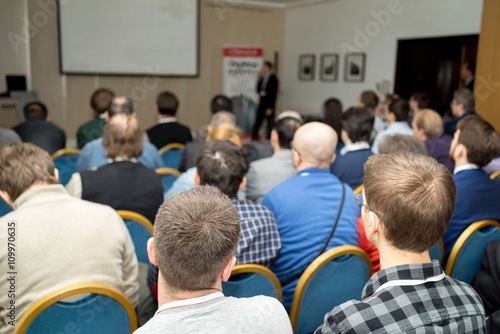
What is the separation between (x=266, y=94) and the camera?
863cm

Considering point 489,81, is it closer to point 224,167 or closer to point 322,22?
point 322,22

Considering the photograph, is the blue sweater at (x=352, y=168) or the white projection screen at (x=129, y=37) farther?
the white projection screen at (x=129, y=37)

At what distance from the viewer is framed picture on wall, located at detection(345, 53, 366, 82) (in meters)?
7.74

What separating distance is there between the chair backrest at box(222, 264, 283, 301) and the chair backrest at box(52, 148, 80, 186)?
79.8 inches

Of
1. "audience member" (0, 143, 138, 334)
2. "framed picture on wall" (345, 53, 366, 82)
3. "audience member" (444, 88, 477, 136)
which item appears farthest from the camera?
"framed picture on wall" (345, 53, 366, 82)

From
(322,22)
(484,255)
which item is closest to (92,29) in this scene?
(322,22)

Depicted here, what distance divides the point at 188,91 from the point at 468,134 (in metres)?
7.07

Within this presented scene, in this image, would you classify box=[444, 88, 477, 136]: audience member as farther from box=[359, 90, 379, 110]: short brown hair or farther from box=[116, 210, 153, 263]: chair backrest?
box=[116, 210, 153, 263]: chair backrest

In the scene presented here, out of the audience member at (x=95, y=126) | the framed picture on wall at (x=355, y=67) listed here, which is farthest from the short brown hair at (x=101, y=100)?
the framed picture on wall at (x=355, y=67)

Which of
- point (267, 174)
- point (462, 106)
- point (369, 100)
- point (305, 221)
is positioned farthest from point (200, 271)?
point (369, 100)

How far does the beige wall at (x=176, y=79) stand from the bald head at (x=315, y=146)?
20.7 ft

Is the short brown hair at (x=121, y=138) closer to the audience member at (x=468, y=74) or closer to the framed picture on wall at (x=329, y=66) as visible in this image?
the audience member at (x=468, y=74)

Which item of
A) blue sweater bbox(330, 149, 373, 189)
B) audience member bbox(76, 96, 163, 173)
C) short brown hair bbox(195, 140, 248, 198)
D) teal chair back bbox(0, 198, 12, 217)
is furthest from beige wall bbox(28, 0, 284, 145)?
short brown hair bbox(195, 140, 248, 198)

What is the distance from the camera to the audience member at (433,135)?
349cm
